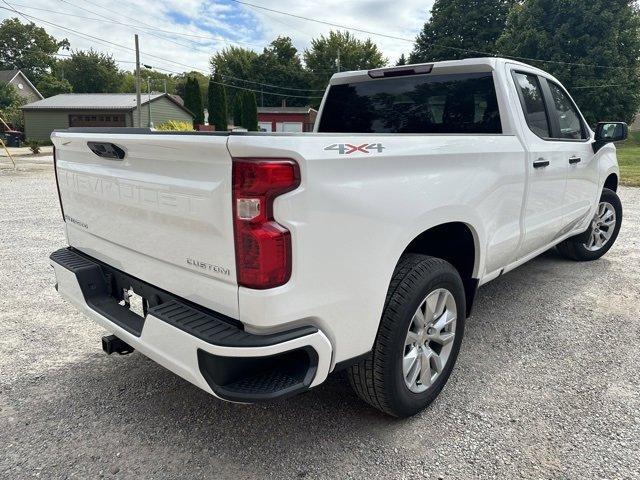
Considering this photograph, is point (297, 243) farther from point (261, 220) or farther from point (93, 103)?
point (93, 103)

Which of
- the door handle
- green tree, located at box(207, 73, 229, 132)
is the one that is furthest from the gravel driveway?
green tree, located at box(207, 73, 229, 132)

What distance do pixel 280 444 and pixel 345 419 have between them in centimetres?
39

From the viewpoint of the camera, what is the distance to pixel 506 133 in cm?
331

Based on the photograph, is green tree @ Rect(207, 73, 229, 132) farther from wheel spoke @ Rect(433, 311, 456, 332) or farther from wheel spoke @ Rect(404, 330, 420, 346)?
wheel spoke @ Rect(404, 330, 420, 346)

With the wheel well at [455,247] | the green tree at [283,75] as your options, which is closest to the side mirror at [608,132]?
the wheel well at [455,247]

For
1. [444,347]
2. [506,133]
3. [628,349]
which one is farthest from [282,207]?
[628,349]

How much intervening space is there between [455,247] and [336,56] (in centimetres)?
6522

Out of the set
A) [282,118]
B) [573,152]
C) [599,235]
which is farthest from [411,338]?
[282,118]

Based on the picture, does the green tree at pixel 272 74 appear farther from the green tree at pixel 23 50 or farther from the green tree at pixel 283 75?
the green tree at pixel 23 50

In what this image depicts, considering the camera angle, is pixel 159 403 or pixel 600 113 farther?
pixel 600 113

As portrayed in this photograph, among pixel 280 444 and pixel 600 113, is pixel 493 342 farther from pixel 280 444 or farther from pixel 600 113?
pixel 600 113

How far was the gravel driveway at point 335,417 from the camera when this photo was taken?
2240 millimetres

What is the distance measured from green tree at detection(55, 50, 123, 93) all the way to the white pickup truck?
7655 cm

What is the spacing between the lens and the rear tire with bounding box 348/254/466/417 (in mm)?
2277
